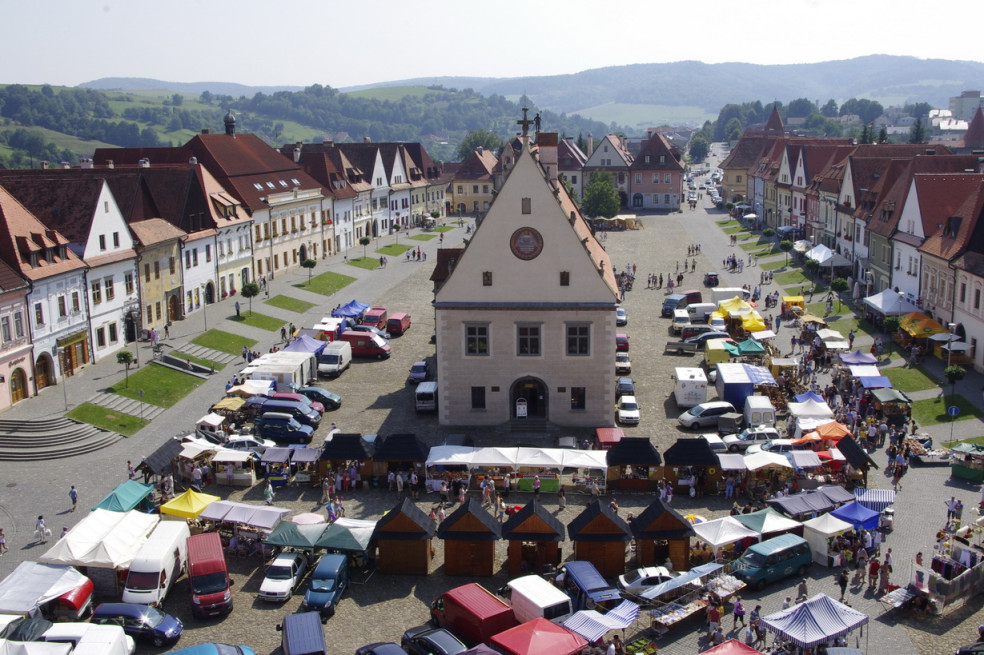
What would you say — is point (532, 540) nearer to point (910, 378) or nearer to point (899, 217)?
point (910, 378)

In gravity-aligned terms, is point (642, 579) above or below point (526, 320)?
below

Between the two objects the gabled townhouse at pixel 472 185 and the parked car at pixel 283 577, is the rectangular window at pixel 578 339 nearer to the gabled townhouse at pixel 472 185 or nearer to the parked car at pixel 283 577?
the parked car at pixel 283 577

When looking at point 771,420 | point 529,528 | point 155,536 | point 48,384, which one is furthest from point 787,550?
point 48,384

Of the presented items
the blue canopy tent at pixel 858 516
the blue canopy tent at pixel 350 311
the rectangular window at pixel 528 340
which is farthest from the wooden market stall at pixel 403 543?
the blue canopy tent at pixel 350 311

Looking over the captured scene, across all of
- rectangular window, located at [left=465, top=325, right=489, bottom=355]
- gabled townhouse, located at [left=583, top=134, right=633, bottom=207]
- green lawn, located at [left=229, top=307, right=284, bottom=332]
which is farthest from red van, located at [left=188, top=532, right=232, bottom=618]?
gabled townhouse, located at [left=583, top=134, right=633, bottom=207]

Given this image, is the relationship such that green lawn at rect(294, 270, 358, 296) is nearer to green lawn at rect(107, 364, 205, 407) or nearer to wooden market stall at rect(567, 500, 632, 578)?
green lawn at rect(107, 364, 205, 407)

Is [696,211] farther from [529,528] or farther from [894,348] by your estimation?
[529,528]

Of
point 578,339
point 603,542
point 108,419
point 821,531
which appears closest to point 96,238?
point 108,419
